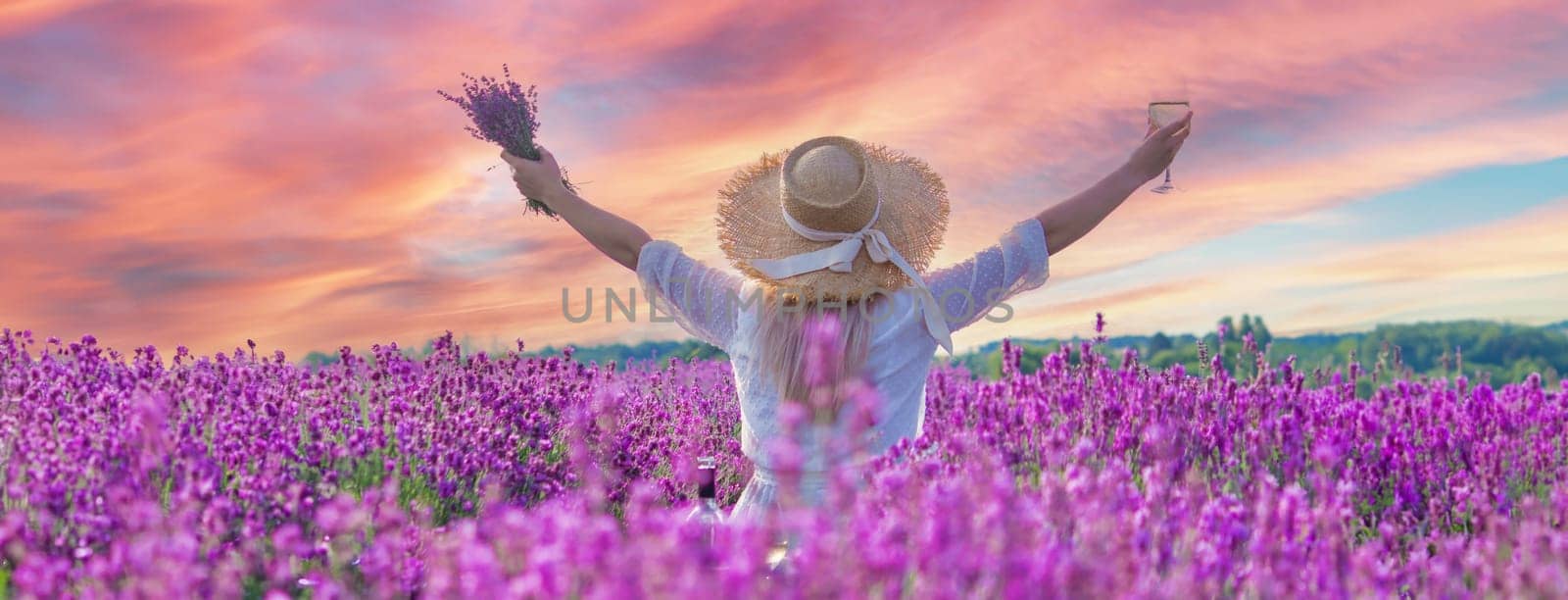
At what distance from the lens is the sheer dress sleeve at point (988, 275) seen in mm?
3680

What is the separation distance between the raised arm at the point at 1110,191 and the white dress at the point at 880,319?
0.37 feet

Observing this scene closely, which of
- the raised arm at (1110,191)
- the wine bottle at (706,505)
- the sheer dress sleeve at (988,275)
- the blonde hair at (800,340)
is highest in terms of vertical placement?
Answer: the raised arm at (1110,191)

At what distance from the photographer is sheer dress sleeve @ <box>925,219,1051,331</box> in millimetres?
3680

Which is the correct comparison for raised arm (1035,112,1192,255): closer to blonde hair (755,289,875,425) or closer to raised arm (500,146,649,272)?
blonde hair (755,289,875,425)

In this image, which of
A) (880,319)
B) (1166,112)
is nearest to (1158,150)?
(1166,112)

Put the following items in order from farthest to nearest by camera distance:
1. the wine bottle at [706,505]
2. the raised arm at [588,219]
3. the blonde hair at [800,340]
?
the raised arm at [588,219], the blonde hair at [800,340], the wine bottle at [706,505]

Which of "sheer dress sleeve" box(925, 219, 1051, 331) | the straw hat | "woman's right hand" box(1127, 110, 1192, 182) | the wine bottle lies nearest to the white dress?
"sheer dress sleeve" box(925, 219, 1051, 331)

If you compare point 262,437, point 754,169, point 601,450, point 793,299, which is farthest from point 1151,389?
point 262,437

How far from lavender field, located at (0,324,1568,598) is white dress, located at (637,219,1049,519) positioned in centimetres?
27

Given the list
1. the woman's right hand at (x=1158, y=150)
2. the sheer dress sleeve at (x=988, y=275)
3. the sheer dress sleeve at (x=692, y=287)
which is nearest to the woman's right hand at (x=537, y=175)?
the sheer dress sleeve at (x=692, y=287)

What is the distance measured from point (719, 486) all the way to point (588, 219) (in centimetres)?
153

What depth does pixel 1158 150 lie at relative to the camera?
407cm

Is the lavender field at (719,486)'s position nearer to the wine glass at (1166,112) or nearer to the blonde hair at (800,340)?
the blonde hair at (800,340)

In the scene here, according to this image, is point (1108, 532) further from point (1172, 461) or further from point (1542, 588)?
point (1172, 461)
